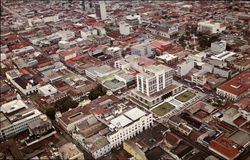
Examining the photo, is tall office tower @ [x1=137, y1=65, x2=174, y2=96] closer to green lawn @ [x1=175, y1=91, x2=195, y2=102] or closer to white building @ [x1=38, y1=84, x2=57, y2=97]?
green lawn @ [x1=175, y1=91, x2=195, y2=102]

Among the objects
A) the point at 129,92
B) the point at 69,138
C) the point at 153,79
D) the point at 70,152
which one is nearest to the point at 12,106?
the point at 69,138

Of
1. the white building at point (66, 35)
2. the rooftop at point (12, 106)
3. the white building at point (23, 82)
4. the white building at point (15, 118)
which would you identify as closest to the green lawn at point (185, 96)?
the white building at point (15, 118)

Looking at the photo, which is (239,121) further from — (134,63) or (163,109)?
(134,63)

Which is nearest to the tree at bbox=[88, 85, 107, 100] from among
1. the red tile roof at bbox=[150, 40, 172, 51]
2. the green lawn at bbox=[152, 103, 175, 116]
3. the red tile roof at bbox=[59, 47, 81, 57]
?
the green lawn at bbox=[152, 103, 175, 116]

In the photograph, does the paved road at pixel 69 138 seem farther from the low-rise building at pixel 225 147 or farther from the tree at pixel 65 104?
the low-rise building at pixel 225 147

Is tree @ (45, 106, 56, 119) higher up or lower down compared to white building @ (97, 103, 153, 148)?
lower down

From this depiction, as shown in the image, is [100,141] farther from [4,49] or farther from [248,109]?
[4,49]
